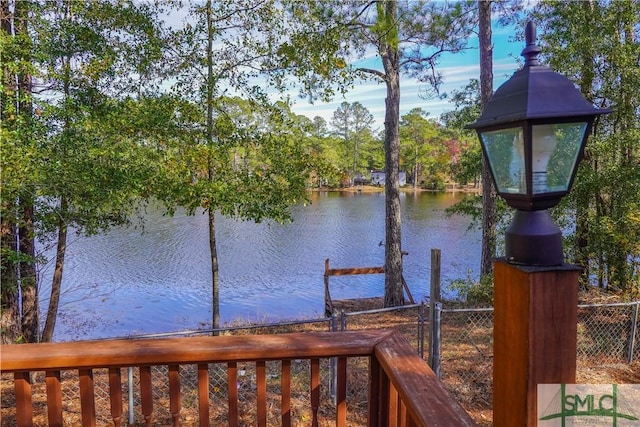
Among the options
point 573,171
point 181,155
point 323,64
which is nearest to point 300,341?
point 573,171

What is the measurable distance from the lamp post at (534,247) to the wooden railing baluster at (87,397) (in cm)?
104

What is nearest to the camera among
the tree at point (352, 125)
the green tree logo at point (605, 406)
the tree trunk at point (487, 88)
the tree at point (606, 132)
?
the green tree logo at point (605, 406)

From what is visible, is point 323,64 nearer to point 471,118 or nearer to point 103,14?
point 103,14

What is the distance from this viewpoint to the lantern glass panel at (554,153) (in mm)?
836

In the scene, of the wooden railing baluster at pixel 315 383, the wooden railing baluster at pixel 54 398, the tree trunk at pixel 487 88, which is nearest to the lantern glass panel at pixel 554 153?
the wooden railing baluster at pixel 315 383

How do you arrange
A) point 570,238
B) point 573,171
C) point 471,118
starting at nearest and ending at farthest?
point 573,171 → point 570,238 → point 471,118

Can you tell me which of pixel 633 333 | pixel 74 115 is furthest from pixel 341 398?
pixel 633 333

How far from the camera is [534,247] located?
0.81 metres

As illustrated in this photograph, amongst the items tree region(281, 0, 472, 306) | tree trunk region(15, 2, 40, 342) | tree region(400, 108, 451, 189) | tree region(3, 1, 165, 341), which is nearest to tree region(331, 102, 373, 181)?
tree region(400, 108, 451, 189)

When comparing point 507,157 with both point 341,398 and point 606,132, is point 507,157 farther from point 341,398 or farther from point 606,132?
point 606,132

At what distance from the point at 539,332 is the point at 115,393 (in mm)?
1107

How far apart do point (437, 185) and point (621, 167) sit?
94.7 ft

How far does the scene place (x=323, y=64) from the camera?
480 centimetres

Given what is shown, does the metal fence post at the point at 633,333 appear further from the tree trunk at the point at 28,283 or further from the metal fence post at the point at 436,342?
the tree trunk at the point at 28,283
